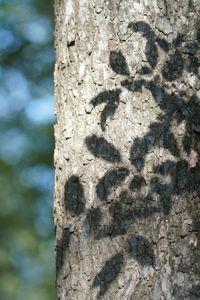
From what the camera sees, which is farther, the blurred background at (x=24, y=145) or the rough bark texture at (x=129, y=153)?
the blurred background at (x=24, y=145)

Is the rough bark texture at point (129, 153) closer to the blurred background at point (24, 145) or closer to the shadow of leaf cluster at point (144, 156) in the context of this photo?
the shadow of leaf cluster at point (144, 156)

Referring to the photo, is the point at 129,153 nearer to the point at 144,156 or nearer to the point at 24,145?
the point at 144,156

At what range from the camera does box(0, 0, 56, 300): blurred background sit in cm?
1298

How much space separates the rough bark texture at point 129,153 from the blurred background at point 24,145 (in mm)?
9379

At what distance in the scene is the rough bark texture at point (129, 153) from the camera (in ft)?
8.18

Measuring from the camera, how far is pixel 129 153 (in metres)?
2.60

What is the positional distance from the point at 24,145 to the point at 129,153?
1126cm

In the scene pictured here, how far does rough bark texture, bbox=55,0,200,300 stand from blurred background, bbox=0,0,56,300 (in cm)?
938

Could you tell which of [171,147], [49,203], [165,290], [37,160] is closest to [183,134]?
[171,147]

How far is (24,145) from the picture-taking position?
13.7 metres

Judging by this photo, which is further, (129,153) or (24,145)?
(24,145)

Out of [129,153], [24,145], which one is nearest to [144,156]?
[129,153]

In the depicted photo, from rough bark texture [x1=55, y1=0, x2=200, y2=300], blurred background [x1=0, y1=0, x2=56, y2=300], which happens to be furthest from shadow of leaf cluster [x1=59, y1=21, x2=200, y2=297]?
blurred background [x1=0, y1=0, x2=56, y2=300]

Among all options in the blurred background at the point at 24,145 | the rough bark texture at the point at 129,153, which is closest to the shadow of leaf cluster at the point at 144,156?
the rough bark texture at the point at 129,153
